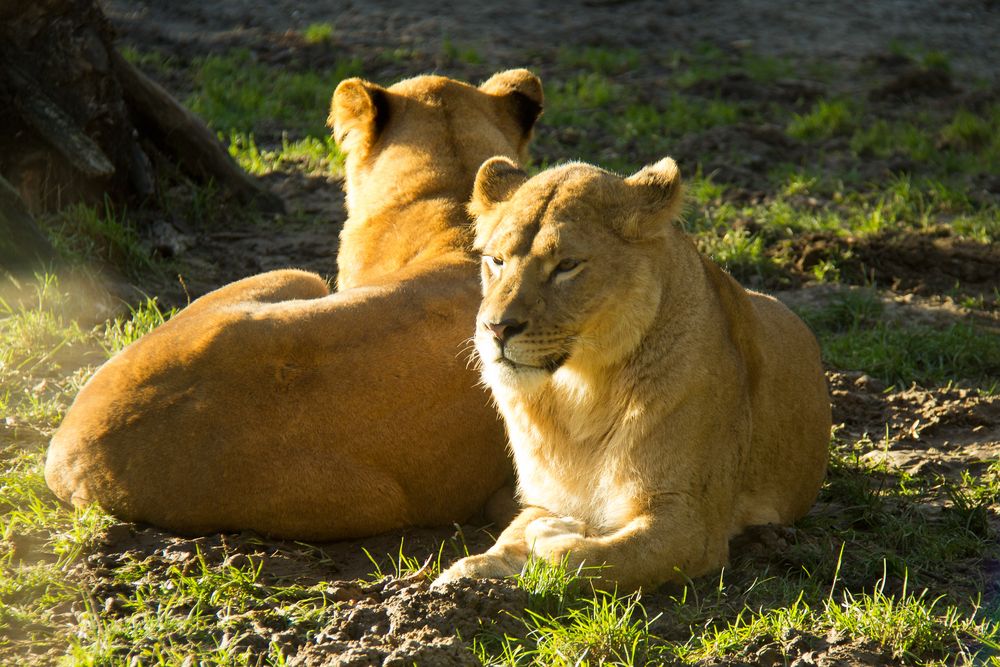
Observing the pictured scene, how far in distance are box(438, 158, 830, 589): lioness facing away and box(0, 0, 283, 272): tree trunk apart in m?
3.47

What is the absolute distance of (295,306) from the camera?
468cm

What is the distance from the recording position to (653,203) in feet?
13.5

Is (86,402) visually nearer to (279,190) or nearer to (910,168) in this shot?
(279,190)

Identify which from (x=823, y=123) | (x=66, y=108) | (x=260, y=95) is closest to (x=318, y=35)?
(x=260, y=95)

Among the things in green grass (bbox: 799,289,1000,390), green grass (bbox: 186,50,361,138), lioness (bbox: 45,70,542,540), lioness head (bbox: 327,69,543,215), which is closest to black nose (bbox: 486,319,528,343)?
lioness (bbox: 45,70,542,540)

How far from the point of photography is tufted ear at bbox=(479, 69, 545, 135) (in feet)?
20.0

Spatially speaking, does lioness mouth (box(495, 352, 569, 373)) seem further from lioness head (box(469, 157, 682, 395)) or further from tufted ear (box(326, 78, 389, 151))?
tufted ear (box(326, 78, 389, 151))

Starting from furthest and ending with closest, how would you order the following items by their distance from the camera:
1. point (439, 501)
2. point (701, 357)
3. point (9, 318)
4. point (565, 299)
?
point (9, 318) → point (439, 501) → point (701, 357) → point (565, 299)

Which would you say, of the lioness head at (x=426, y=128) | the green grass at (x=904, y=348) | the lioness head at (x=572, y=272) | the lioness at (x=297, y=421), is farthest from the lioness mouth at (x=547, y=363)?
the green grass at (x=904, y=348)

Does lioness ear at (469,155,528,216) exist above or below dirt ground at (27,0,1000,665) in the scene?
above

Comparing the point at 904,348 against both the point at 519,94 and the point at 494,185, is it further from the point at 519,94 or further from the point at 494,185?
the point at 494,185

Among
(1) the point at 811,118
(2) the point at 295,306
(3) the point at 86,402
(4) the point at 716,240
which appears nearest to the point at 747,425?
(2) the point at 295,306

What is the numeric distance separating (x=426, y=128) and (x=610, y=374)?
213 cm

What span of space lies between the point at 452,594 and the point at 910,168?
6.31 metres
